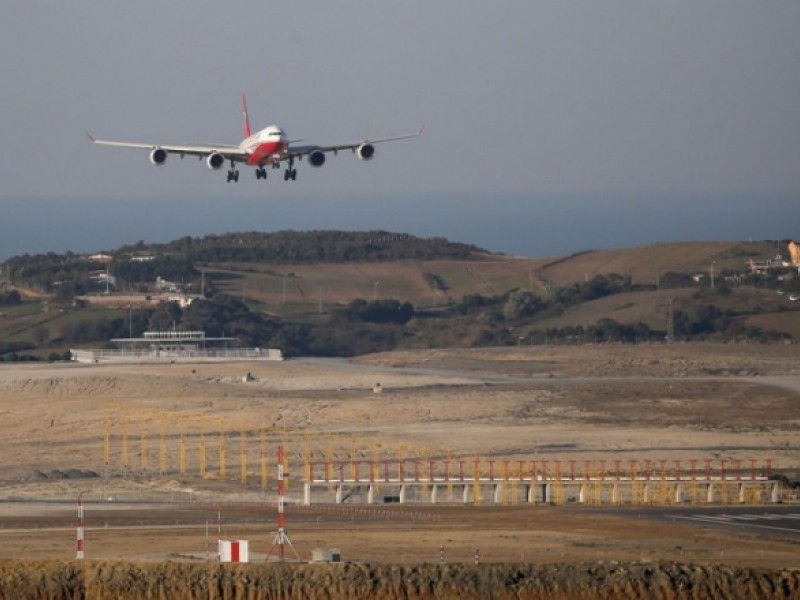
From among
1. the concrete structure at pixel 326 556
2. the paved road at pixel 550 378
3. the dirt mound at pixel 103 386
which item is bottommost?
the paved road at pixel 550 378

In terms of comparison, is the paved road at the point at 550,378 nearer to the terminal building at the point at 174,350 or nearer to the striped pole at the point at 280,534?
the terminal building at the point at 174,350

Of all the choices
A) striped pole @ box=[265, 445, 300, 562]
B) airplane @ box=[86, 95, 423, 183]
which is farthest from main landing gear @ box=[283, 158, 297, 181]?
striped pole @ box=[265, 445, 300, 562]

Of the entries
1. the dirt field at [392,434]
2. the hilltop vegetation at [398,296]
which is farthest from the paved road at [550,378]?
the hilltop vegetation at [398,296]

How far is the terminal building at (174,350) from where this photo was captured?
102m

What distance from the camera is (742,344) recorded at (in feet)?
347

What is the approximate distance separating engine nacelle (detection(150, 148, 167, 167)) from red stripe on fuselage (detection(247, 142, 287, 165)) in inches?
139

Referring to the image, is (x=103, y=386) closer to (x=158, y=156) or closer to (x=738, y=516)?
(x=158, y=156)

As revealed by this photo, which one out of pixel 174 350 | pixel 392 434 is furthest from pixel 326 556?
pixel 174 350

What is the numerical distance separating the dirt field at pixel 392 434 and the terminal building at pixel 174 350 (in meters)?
6.72

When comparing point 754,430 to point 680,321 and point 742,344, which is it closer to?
point 742,344

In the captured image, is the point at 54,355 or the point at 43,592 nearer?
the point at 43,592

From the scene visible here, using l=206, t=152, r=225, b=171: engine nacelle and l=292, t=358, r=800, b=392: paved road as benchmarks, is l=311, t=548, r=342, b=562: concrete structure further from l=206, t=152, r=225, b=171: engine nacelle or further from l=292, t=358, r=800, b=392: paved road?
l=292, t=358, r=800, b=392: paved road

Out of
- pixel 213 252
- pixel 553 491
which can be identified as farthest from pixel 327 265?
pixel 553 491

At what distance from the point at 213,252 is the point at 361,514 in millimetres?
131042
